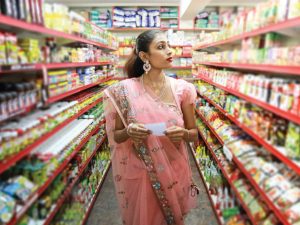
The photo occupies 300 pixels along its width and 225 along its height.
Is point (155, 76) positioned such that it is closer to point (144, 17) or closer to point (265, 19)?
point (265, 19)

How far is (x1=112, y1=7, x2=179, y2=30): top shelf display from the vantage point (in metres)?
7.02

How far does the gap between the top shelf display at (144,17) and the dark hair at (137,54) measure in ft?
15.8

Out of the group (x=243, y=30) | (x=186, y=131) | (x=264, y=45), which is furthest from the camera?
(x=186, y=131)

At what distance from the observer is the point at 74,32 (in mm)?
2387

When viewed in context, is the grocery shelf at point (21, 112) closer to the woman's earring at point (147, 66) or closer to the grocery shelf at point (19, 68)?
the grocery shelf at point (19, 68)

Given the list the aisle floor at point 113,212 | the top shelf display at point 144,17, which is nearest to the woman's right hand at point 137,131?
the aisle floor at point 113,212

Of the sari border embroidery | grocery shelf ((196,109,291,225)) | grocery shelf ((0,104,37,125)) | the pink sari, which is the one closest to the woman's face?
the pink sari

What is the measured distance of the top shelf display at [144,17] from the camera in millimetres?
7020

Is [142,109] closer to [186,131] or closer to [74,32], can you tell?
[186,131]

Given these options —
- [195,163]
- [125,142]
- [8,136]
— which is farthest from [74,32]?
[195,163]

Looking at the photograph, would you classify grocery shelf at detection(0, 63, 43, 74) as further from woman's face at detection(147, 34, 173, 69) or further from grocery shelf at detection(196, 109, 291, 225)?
grocery shelf at detection(196, 109, 291, 225)

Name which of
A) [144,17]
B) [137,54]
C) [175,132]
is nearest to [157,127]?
[175,132]

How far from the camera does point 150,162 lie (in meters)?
2.41

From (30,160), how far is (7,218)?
339mm
